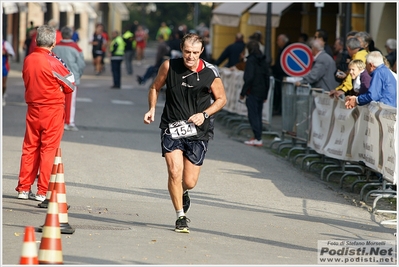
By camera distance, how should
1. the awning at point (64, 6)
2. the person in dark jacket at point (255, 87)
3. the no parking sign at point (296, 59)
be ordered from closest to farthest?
the person in dark jacket at point (255, 87)
the no parking sign at point (296, 59)
the awning at point (64, 6)

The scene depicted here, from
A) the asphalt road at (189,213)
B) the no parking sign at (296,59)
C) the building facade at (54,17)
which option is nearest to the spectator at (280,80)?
the no parking sign at (296,59)

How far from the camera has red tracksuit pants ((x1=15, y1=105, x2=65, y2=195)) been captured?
10469 millimetres

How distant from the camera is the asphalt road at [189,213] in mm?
7875

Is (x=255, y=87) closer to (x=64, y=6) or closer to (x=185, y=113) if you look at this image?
(x=185, y=113)

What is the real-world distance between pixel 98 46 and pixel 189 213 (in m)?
29.8

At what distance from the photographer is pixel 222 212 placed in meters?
10.5

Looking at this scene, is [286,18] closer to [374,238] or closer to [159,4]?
[374,238]

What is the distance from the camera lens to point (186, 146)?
902cm

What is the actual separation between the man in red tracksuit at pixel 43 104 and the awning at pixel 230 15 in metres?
20.4

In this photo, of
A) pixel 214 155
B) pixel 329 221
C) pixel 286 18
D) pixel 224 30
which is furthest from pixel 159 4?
pixel 329 221

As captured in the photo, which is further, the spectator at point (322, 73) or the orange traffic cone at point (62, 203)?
the spectator at point (322, 73)

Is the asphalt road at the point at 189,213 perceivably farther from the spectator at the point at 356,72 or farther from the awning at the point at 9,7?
the awning at the point at 9,7

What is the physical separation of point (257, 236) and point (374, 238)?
3.95 feet

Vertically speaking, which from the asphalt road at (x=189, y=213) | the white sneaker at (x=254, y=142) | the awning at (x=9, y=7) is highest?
the awning at (x=9, y=7)
